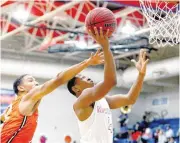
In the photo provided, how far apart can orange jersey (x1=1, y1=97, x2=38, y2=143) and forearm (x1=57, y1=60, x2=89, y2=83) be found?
2.34 feet

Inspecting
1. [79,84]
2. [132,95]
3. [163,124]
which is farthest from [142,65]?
[163,124]

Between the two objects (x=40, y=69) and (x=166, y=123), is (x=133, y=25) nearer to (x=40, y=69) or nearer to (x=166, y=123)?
(x=40, y=69)

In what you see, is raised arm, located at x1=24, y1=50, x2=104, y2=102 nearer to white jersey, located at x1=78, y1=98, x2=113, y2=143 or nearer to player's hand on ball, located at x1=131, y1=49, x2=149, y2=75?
white jersey, located at x1=78, y1=98, x2=113, y2=143

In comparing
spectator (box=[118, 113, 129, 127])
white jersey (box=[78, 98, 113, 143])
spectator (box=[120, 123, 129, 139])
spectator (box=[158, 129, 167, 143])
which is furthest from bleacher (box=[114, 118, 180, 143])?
white jersey (box=[78, 98, 113, 143])

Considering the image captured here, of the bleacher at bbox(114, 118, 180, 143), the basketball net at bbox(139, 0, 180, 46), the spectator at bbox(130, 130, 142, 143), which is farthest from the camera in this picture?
the bleacher at bbox(114, 118, 180, 143)

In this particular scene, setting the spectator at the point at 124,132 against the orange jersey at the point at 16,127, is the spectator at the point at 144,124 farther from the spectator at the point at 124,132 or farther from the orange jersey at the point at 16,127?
the orange jersey at the point at 16,127

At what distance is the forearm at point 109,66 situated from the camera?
9.66ft

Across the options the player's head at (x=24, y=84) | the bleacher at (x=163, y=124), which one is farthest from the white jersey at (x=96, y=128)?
the bleacher at (x=163, y=124)

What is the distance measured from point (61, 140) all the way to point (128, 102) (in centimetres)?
1271

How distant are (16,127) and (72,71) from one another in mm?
958

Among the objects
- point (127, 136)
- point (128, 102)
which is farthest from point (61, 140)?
point (128, 102)

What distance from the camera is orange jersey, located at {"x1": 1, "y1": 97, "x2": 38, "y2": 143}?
3920 mm

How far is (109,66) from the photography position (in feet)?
9.74

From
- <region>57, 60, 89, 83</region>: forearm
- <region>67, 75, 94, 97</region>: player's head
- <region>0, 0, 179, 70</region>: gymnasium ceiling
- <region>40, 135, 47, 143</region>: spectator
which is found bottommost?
<region>40, 135, 47, 143</region>: spectator
